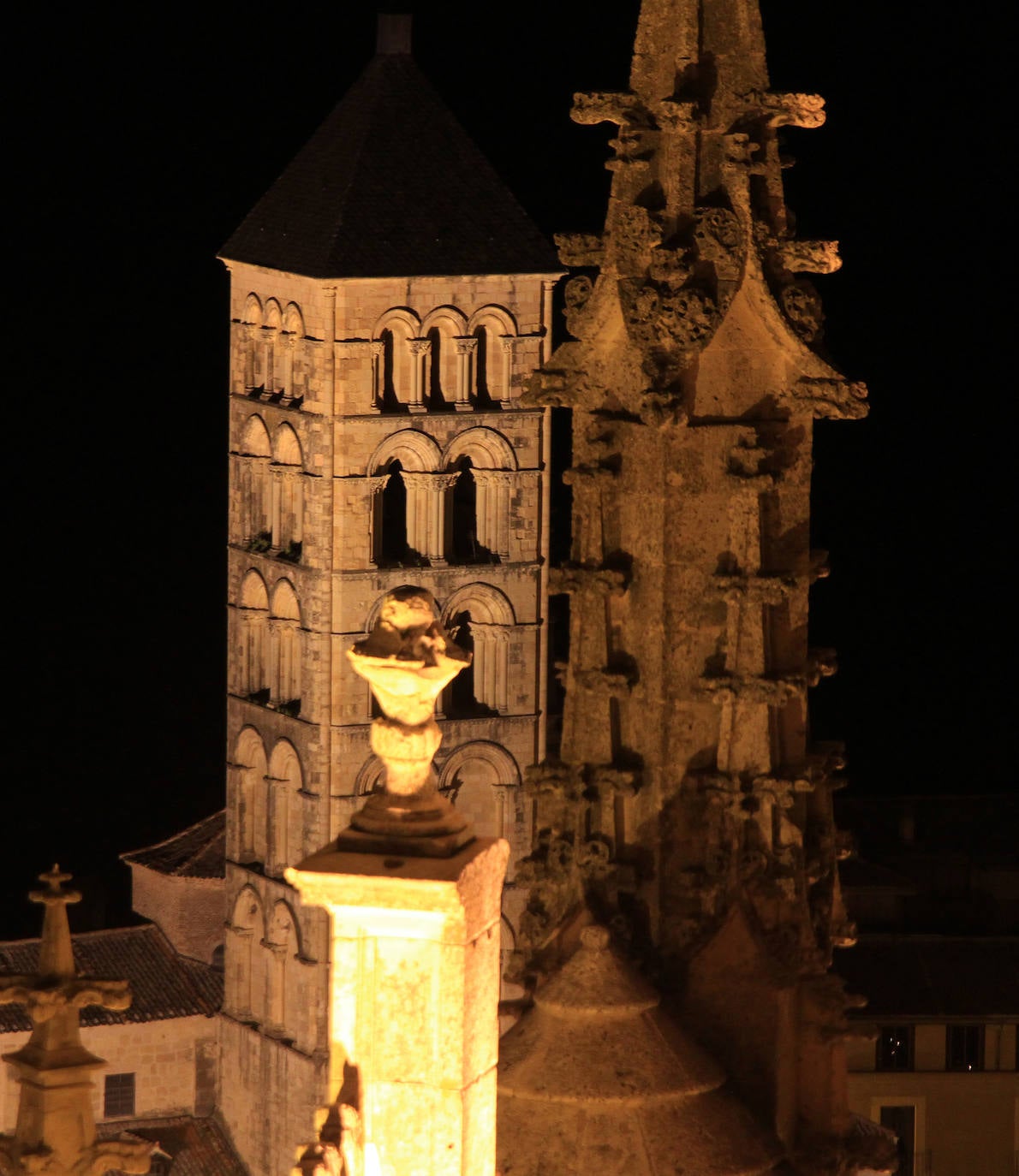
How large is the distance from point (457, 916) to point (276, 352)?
3899 centimetres

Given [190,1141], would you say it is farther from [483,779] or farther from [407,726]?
[407,726]

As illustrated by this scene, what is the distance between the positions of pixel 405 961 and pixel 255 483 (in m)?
39.7

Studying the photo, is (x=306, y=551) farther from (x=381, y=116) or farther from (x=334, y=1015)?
(x=334, y=1015)

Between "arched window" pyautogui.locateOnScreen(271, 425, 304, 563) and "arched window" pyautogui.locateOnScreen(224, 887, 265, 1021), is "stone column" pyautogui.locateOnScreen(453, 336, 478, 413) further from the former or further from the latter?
"arched window" pyautogui.locateOnScreen(224, 887, 265, 1021)

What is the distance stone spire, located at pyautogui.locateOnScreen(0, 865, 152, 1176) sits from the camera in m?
Result: 13.4

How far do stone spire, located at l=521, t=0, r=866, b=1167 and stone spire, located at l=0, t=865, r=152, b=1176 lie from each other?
4.76 ft

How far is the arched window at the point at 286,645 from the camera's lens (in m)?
51.3

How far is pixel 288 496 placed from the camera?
2020 inches

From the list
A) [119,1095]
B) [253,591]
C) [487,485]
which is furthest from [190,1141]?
[487,485]

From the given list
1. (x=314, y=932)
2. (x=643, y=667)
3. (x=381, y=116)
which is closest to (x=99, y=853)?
(x=314, y=932)

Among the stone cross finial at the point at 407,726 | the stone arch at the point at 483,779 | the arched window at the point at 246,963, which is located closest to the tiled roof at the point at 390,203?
the stone arch at the point at 483,779

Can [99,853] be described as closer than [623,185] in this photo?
No

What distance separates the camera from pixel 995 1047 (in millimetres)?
50688

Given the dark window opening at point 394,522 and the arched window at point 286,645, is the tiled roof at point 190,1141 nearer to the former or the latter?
the arched window at point 286,645
